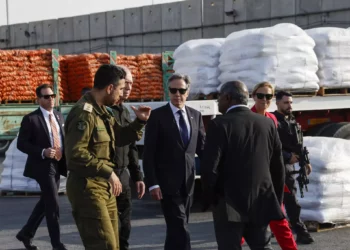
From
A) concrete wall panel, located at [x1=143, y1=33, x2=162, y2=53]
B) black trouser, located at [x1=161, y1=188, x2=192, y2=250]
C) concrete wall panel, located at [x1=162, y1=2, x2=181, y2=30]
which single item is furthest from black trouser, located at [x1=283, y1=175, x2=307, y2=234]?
concrete wall panel, located at [x1=143, y1=33, x2=162, y2=53]

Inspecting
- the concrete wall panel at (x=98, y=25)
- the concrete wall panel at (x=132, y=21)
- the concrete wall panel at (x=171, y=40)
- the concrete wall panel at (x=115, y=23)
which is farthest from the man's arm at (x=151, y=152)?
the concrete wall panel at (x=98, y=25)

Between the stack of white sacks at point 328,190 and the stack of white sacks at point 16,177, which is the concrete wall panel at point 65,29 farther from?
the stack of white sacks at point 328,190

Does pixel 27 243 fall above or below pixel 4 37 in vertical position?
below

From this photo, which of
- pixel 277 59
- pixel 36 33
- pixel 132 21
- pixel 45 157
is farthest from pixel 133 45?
pixel 45 157

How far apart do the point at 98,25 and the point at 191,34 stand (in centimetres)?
632

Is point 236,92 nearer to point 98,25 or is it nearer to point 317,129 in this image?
point 317,129

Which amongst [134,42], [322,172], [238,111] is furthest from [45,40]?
[238,111]

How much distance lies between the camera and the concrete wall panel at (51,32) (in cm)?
3584

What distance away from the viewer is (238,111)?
17.3 feet

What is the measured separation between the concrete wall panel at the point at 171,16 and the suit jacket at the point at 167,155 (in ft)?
76.8

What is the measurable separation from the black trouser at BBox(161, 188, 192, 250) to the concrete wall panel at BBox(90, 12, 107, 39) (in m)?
27.6

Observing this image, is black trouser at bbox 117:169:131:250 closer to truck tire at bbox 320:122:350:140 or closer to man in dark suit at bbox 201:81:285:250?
man in dark suit at bbox 201:81:285:250

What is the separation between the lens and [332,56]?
11.4 m

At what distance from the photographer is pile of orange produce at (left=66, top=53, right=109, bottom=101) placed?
1772 cm
